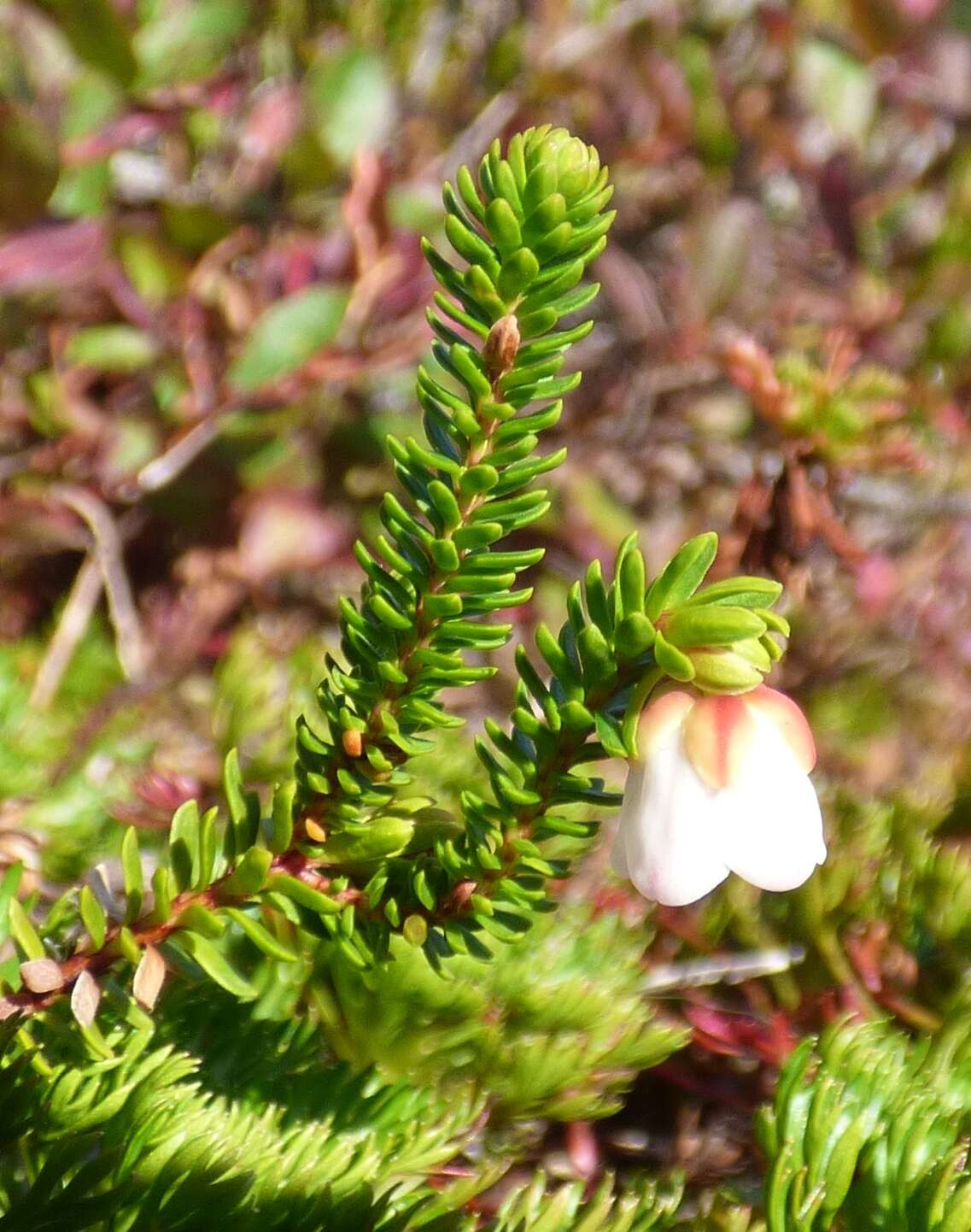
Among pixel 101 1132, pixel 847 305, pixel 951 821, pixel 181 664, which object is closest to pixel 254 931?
pixel 101 1132

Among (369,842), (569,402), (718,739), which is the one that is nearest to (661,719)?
(718,739)

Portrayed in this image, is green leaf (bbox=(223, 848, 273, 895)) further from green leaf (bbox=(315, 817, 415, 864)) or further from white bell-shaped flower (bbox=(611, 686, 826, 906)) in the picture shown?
white bell-shaped flower (bbox=(611, 686, 826, 906))

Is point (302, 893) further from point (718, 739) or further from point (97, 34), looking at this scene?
point (97, 34)

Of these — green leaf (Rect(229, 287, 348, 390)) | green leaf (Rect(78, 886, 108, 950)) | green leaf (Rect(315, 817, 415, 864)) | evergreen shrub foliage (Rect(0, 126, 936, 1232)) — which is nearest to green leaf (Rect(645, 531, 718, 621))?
evergreen shrub foliage (Rect(0, 126, 936, 1232))

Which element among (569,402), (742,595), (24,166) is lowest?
(569,402)

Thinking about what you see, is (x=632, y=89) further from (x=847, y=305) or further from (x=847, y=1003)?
(x=847, y=1003)

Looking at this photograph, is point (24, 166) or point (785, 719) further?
point (24, 166)
